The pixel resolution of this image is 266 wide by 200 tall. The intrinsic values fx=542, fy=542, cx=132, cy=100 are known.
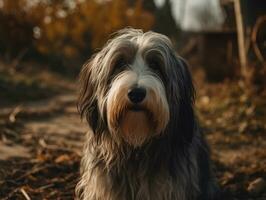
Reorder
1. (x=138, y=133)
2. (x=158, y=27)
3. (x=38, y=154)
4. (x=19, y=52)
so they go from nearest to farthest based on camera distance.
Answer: (x=138, y=133), (x=38, y=154), (x=19, y=52), (x=158, y=27)

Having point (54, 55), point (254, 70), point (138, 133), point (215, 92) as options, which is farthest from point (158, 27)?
point (138, 133)

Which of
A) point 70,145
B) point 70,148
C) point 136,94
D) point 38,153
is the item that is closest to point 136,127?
point 136,94

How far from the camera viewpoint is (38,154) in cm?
534

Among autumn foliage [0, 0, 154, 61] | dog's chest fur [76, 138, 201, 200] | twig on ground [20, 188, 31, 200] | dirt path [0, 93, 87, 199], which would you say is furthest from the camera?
autumn foliage [0, 0, 154, 61]

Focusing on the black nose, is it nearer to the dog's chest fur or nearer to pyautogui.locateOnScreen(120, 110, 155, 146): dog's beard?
pyautogui.locateOnScreen(120, 110, 155, 146): dog's beard

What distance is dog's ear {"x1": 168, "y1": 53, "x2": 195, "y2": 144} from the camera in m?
3.51

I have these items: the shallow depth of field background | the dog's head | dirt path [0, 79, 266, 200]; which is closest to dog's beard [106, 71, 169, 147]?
the dog's head

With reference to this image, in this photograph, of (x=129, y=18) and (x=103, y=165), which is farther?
(x=129, y=18)

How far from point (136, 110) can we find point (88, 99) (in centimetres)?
56

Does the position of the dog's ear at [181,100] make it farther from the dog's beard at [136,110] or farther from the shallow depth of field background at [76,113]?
the shallow depth of field background at [76,113]

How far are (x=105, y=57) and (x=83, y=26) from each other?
16540 millimetres

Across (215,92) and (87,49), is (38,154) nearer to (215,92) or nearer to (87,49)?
(215,92)

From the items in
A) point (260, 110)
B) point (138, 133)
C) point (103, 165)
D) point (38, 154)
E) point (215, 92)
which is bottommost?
point (215, 92)

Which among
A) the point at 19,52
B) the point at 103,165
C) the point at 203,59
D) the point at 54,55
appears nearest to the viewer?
the point at 103,165
